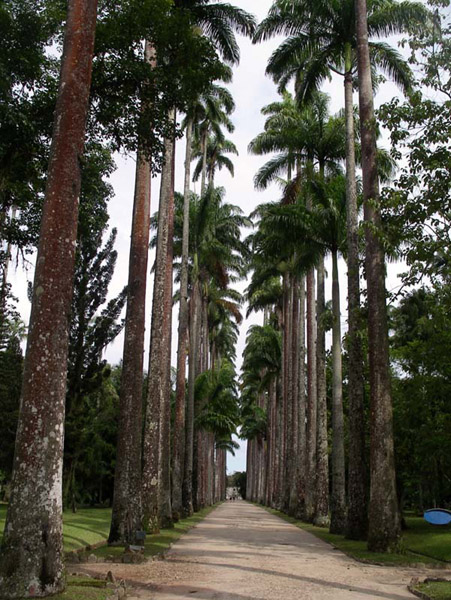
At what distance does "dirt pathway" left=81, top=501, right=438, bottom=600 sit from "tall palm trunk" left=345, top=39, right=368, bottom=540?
241 centimetres

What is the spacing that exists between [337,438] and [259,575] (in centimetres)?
1164

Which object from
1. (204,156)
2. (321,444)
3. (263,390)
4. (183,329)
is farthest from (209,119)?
(263,390)

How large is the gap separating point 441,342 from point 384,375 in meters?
2.74

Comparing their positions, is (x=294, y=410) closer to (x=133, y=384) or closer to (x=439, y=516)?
(x=133, y=384)

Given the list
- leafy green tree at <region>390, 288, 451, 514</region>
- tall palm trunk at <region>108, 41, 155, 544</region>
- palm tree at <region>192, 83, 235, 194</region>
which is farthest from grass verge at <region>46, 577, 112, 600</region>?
palm tree at <region>192, 83, 235, 194</region>

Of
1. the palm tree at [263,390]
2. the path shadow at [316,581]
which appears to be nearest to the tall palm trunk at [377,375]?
the path shadow at [316,581]

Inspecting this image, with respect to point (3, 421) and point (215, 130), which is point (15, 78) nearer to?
point (3, 421)

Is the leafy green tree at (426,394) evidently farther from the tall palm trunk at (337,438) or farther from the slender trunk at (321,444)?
the slender trunk at (321,444)

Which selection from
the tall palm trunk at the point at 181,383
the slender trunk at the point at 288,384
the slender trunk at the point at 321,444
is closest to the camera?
the slender trunk at the point at 321,444

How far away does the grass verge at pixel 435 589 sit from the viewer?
8.03 meters

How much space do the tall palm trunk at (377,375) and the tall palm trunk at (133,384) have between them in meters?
5.36

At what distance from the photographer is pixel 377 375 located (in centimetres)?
1455

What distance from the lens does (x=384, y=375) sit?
47.8 feet

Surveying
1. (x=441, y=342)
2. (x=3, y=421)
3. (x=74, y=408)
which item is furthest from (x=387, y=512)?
(x=3, y=421)
